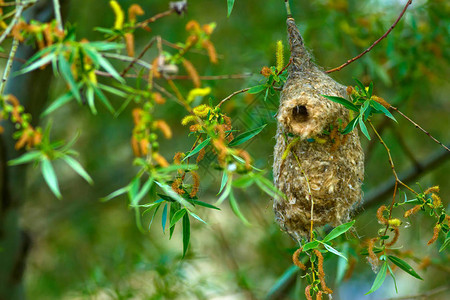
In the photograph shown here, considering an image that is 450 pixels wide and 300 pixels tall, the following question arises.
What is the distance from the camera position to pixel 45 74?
277 centimetres

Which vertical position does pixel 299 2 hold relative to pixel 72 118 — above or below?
above

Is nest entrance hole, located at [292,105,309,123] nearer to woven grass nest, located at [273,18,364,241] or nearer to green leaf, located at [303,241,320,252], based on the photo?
woven grass nest, located at [273,18,364,241]

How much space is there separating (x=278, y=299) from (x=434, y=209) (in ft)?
6.70

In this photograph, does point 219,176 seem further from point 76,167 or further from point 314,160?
point 76,167

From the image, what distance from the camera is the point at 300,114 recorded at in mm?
1608

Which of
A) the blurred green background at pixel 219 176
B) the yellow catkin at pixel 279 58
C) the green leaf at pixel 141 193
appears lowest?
the blurred green background at pixel 219 176

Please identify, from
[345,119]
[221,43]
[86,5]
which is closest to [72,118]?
[86,5]

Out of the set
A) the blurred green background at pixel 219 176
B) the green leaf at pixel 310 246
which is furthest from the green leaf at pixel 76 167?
the blurred green background at pixel 219 176

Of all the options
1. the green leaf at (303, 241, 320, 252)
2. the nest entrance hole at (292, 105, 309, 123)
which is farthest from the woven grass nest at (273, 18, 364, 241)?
the green leaf at (303, 241, 320, 252)

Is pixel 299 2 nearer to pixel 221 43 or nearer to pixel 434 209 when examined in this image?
pixel 221 43

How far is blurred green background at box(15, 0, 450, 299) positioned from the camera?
306 centimetres

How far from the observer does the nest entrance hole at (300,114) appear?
1.59 meters

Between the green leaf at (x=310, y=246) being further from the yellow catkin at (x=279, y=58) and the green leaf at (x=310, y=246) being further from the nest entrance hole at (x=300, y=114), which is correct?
the yellow catkin at (x=279, y=58)

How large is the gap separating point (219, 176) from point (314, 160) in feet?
3.93
